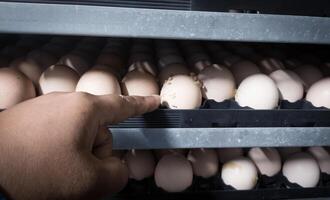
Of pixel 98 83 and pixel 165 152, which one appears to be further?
pixel 165 152

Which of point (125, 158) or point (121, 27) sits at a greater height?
point (121, 27)

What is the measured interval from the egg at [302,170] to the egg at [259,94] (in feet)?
0.75

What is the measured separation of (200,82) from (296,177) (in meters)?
0.41

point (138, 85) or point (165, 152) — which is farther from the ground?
point (138, 85)

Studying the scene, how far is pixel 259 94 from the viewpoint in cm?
83

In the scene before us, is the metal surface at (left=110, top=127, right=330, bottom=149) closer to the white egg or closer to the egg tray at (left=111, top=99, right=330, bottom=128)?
the egg tray at (left=111, top=99, right=330, bottom=128)

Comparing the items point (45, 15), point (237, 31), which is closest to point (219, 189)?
point (237, 31)

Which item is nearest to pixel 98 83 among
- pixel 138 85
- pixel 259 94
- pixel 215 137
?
pixel 138 85

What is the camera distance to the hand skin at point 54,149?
48 centimetres

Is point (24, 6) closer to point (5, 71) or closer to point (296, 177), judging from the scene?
point (5, 71)

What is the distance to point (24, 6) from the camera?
599 mm

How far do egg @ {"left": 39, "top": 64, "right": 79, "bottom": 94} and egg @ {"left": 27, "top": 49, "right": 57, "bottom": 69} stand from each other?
0.14 meters

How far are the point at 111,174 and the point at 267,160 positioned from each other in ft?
1.86

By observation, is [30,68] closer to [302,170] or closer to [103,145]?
[103,145]
